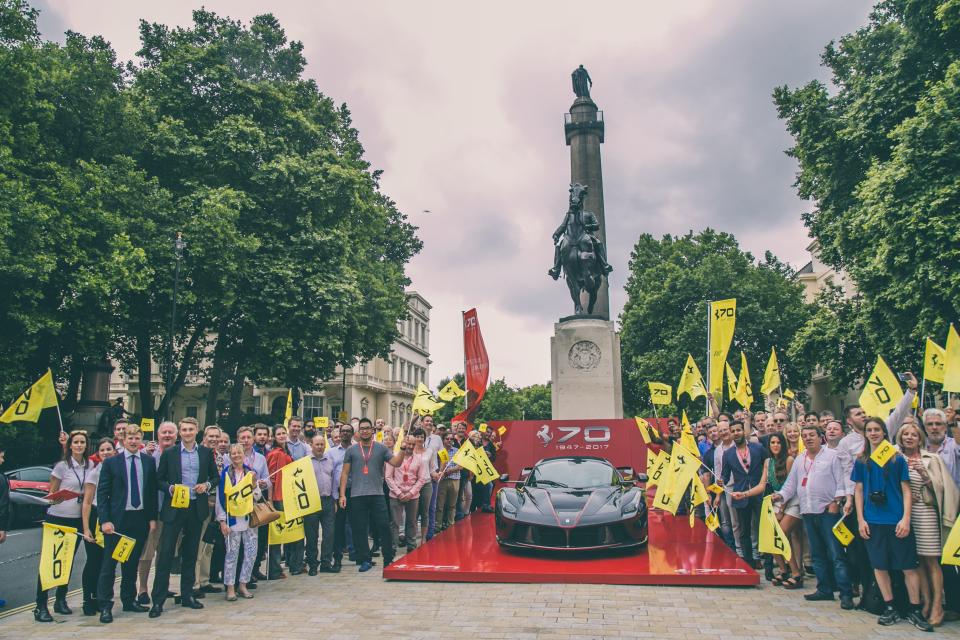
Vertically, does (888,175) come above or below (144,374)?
above

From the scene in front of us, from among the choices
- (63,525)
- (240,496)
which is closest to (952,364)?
(240,496)

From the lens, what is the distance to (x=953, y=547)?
19.6 feet

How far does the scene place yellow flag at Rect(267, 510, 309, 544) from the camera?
8430 mm

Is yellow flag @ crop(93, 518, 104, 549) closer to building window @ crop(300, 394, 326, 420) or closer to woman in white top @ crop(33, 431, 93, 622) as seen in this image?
woman in white top @ crop(33, 431, 93, 622)

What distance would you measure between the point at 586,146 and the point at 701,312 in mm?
11068

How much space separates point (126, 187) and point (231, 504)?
16.4 m

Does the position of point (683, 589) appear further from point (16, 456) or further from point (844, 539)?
point (16, 456)

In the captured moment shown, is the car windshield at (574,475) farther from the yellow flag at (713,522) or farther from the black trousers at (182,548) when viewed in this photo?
the black trousers at (182,548)

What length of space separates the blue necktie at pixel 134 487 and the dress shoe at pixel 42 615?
125cm

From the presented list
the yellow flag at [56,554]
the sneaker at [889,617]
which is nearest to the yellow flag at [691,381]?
the sneaker at [889,617]

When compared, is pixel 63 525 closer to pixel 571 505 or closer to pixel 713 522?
pixel 571 505

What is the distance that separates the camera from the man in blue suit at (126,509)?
23.4 feet

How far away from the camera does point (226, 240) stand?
21.8 metres

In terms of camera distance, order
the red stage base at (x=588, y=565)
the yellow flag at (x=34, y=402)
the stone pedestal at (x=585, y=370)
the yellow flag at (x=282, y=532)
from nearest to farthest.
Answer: the red stage base at (x=588, y=565), the yellow flag at (x=282, y=532), the yellow flag at (x=34, y=402), the stone pedestal at (x=585, y=370)
